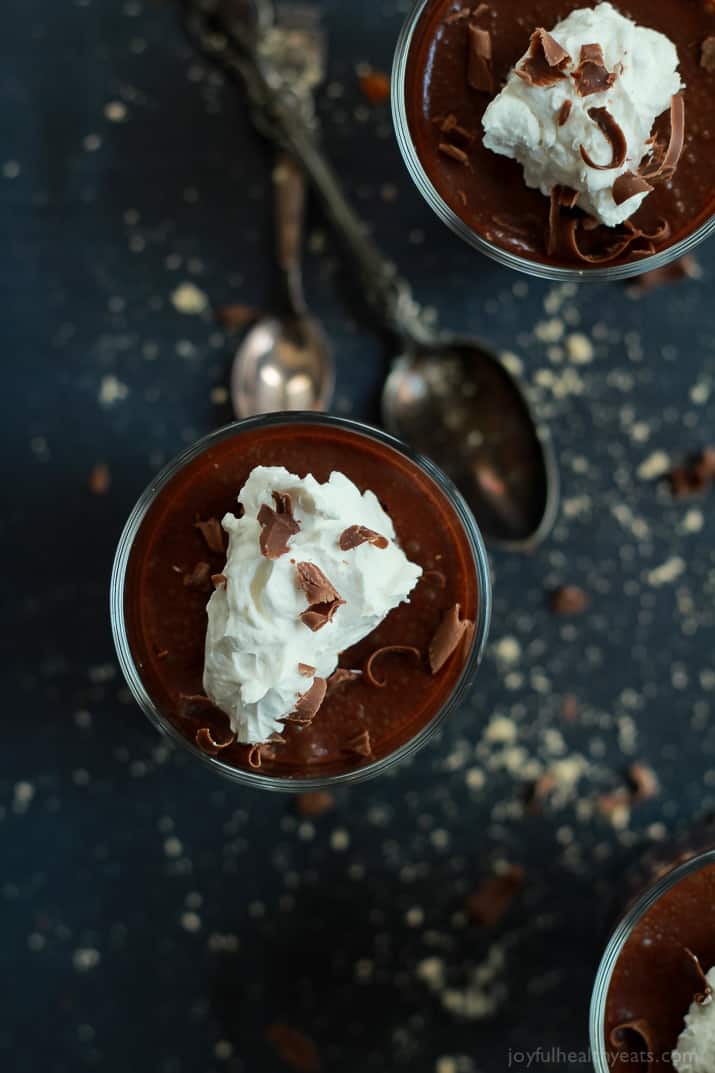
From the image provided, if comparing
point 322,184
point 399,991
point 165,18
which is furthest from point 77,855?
point 165,18

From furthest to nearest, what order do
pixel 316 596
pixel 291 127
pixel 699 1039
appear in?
pixel 291 127
pixel 699 1039
pixel 316 596

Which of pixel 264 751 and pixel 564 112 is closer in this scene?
pixel 564 112

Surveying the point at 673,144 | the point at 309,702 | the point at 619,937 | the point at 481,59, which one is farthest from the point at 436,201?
the point at 619,937

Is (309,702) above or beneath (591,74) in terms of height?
beneath

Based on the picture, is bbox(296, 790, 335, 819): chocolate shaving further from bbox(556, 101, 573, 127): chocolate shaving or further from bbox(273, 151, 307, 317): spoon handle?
bbox(556, 101, 573, 127): chocolate shaving

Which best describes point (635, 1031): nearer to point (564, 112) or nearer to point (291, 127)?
point (564, 112)

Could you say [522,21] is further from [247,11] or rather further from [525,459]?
[525,459]
